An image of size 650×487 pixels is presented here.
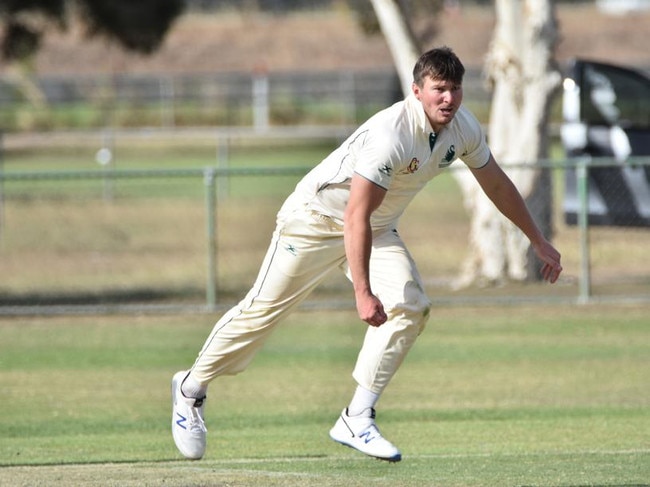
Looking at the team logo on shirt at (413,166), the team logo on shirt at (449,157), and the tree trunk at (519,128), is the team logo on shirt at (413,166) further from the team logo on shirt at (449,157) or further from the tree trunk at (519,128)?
the tree trunk at (519,128)

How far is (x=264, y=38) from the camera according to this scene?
59.4m

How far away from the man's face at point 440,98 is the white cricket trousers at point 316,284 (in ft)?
2.84

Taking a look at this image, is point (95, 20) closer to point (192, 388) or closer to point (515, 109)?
point (515, 109)

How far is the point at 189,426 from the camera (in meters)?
8.45

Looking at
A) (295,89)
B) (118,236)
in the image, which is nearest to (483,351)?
(118,236)

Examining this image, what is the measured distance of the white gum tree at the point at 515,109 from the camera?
18000 millimetres

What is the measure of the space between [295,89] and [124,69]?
917cm

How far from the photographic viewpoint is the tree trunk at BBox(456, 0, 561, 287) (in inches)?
707

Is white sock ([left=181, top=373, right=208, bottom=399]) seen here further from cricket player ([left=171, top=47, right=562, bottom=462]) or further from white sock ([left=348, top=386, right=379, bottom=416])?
white sock ([left=348, top=386, right=379, bottom=416])

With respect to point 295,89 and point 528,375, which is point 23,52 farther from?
point 528,375

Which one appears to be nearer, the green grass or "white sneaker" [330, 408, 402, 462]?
"white sneaker" [330, 408, 402, 462]

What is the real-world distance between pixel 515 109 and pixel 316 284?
1072 cm

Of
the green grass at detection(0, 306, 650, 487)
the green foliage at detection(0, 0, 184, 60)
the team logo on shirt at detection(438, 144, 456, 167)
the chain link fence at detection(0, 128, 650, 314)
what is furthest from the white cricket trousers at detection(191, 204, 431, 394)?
the green foliage at detection(0, 0, 184, 60)

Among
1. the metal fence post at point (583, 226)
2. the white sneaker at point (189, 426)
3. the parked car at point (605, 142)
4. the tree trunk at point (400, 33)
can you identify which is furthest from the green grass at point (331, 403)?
the tree trunk at point (400, 33)
